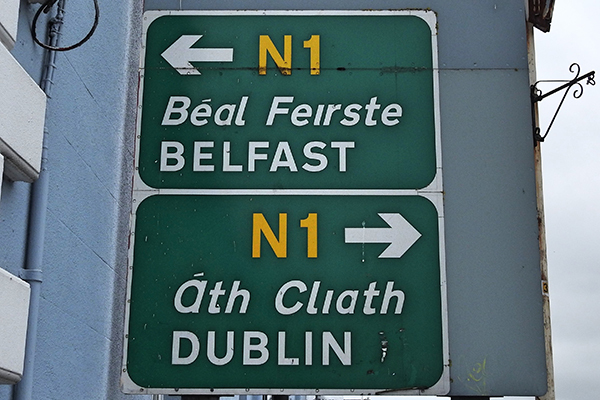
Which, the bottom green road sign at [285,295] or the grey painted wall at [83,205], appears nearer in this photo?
the bottom green road sign at [285,295]

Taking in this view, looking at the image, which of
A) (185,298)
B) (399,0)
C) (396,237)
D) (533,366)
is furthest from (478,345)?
(399,0)

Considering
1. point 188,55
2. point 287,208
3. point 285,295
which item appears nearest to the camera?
point 285,295

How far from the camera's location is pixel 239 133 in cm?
487

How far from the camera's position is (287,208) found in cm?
471

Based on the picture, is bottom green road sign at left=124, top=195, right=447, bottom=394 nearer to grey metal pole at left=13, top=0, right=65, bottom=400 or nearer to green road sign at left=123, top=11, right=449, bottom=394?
green road sign at left=123, top=11, right=449, bottom=394

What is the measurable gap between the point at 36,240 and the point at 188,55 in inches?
54.4

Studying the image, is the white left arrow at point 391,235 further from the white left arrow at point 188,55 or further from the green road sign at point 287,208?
the white left arrow at point 188,55

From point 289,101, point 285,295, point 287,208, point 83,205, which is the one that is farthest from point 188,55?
point 285,295

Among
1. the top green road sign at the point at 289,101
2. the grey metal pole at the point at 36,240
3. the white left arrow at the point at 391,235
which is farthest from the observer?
the top green road sign at the point at 289,101

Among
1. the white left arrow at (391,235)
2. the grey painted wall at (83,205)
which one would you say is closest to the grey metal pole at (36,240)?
the grey painted wall at (83,205)

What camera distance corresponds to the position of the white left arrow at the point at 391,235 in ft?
15.3

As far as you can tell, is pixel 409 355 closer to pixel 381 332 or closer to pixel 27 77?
pixel 381 332

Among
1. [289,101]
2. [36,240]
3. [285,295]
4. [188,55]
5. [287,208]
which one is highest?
[188,55]

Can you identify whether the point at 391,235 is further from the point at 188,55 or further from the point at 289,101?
the point at 188,55
